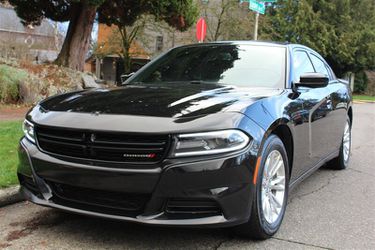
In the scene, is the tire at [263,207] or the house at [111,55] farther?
the house at [111,55]

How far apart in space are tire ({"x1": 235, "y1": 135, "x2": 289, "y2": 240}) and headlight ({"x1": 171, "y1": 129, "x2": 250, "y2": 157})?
1.11ft

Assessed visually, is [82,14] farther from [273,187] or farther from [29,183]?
[273,187]

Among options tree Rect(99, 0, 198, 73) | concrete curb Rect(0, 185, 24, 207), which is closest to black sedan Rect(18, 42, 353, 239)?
concrete curb Rect(0, 185, 24, 207)

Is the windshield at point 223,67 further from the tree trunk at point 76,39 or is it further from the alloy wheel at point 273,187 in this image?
the tree trunk at point 76,39

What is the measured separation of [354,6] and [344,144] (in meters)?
30.0

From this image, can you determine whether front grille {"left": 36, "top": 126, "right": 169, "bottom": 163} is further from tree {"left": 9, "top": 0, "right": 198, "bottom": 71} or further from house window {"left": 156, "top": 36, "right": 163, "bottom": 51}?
house window {"left": 156, "top": 36, "right": 163, "bottom": 51}

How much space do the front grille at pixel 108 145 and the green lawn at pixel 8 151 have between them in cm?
158

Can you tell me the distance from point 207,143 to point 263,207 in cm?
77

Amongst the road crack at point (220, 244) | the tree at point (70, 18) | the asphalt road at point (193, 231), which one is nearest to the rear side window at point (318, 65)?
the asphalt road at point (193, 231)

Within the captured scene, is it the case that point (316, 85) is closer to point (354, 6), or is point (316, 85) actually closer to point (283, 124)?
point (283, 124)

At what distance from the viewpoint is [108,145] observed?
320 cm

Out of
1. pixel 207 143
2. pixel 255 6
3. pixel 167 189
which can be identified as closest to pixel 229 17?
pixel 255 6

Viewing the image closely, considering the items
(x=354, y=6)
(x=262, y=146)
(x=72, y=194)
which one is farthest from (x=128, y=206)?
(x=354, y=6)

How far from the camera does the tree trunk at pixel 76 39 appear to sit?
13953 millimetres
